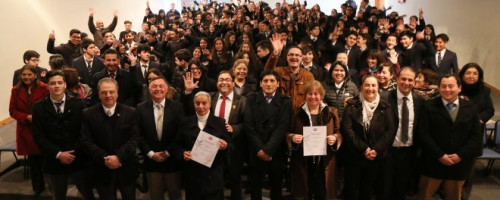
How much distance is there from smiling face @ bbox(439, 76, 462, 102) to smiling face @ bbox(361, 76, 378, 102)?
0.56 meters

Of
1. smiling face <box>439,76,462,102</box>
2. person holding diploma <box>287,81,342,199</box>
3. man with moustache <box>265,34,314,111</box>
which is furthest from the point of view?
man with moustache <box>265,34,314,111</box>

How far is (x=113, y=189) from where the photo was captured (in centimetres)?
331

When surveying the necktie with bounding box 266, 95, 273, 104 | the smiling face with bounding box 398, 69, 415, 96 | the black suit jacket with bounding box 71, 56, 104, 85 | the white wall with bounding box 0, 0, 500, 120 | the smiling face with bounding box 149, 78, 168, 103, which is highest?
the white wall with bounding box 0, 0, 500, 120

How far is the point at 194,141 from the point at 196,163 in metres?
0.19

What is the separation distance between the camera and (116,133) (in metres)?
3.10

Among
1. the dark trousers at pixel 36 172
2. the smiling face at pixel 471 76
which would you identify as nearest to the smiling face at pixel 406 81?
the smiling face at pixel 471 76

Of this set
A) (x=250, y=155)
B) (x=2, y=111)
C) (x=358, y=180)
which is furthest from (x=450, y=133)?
(x=2, y=111)

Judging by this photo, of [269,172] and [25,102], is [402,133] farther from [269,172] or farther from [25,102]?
[25,102]

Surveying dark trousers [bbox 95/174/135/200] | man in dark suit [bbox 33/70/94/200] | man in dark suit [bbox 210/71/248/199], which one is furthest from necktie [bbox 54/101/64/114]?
man in dark suit [bbox 210/71/248/199]

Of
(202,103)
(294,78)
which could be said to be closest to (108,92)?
(202,103)

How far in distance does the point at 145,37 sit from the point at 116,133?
5649 millimetres

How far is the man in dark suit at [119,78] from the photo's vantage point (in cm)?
431

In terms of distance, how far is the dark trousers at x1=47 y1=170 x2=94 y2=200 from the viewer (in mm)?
3246

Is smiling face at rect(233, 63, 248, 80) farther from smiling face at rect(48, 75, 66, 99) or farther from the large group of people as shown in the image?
smiling face at rect(48, 75, 66, 99)
